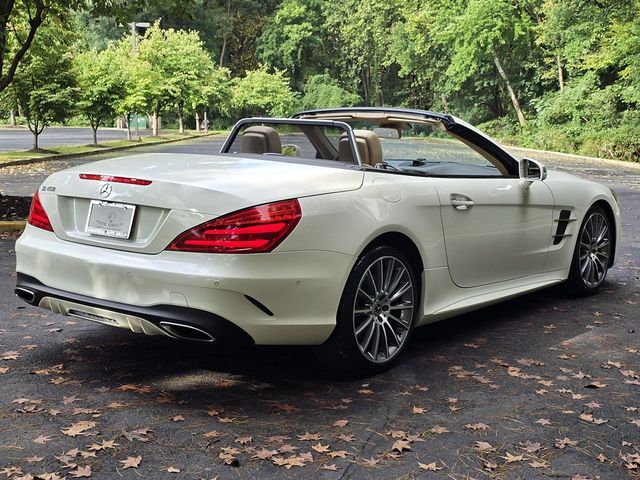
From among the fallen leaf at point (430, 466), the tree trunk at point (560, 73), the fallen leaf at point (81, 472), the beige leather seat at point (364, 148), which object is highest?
the tree trunk at point (560, 73)

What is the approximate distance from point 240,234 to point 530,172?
2.83m

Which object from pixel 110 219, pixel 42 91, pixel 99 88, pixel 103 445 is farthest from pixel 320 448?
pixel 99 88

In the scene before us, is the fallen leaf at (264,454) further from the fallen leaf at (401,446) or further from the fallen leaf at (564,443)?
the fallen leaf at (564,443)

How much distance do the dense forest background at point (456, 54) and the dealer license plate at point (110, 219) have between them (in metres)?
8.13

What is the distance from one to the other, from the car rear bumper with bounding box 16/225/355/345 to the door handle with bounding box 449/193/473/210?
1076 mm

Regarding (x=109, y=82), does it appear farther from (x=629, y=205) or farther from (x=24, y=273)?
(x=24, y=273)

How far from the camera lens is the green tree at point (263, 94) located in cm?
6694

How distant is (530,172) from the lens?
601cm

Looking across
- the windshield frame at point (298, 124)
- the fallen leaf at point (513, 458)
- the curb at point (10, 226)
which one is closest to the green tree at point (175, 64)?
the curb at point (10, 226)

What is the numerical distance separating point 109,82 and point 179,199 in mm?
29807

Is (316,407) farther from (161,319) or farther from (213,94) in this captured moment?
(213,94)

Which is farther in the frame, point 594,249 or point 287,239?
point 594,249

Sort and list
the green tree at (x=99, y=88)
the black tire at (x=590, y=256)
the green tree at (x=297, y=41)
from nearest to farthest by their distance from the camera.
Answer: the black tire at (x=590, y=256), the green tree at (x=99, y=88), the green tree at (x=297, y=41)

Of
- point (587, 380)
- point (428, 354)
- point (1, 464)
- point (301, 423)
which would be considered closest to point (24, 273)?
point (1, 464)
